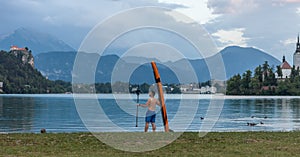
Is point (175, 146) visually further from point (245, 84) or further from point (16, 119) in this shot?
point (245, 84)

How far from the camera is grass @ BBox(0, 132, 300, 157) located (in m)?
16.2

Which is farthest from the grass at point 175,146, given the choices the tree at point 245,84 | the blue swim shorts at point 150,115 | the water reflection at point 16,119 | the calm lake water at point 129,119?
the tree at point 245,84

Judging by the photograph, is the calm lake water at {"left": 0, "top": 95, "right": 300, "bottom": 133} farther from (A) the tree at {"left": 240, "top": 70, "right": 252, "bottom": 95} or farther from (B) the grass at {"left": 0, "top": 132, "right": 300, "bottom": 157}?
(A) the tree at {"left": 240, "top": 70, "right": 252, "bottom": 95}

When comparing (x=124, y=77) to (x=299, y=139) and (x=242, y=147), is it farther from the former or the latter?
(x=299, y=139)

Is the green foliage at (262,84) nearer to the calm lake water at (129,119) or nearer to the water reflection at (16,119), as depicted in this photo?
the calm lake water at (129,119)

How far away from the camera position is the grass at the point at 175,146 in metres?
16.2

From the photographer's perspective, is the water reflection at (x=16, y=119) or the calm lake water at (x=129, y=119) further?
the water reflection at (x=16, y=119)

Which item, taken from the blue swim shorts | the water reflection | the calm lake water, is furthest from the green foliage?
the blue swim shorts

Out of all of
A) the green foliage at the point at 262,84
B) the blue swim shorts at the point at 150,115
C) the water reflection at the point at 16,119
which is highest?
the green foliage at the point at 262,84

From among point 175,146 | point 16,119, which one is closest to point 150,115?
point 175,146

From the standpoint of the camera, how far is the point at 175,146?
58.7ft

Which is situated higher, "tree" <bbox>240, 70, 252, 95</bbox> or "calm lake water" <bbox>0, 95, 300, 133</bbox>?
"tree" <bbox>240, 70, 252, 95</bbox>

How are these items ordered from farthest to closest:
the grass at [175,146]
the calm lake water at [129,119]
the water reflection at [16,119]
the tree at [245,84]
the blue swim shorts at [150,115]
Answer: the tree at [245,84]
the water reflection at [16,119]
the calm lake water at [129,119]
the blue swim shorts at [150,115]
the grass at [175,146]

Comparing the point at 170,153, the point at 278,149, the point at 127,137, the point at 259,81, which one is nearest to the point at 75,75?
the point at 127,137
